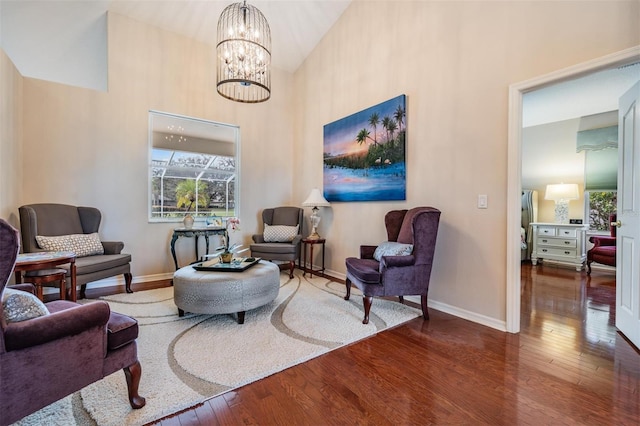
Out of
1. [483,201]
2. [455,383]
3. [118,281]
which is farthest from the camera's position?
[118,281]

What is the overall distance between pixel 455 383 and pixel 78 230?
4.39 meters

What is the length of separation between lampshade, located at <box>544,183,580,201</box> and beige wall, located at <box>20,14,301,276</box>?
5865mm

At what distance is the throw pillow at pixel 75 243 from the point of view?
3.09m

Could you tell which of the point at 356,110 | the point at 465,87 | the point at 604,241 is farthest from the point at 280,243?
the point at 604,241

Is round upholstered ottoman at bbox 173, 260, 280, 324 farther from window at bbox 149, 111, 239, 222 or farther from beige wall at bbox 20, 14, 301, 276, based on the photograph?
window at bbox 149, 111, 239, 222

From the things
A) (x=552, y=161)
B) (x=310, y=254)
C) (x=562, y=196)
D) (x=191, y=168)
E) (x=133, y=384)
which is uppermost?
(x=552, y=161)

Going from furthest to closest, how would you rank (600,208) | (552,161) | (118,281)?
(552,161)
(600,208)
(118,281)

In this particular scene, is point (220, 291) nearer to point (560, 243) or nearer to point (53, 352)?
point (53, 352)

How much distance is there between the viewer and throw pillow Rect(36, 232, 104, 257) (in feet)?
10.2

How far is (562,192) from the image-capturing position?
17.7ft

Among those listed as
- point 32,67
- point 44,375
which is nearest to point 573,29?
point 44,375

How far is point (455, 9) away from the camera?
295cm

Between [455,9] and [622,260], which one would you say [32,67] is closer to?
[455,9]

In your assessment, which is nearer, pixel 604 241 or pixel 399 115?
pixel 399 115
